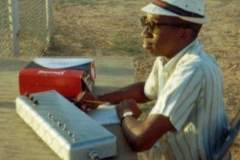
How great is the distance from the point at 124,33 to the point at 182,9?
516 cm

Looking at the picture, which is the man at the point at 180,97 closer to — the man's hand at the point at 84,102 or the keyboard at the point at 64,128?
the man's hand at the point at 84,102

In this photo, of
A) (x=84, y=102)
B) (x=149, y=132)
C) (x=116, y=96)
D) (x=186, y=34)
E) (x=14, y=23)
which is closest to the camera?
(x=149, y=132)

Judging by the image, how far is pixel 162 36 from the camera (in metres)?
1.96

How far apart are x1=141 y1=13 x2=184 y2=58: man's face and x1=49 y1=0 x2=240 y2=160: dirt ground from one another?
2.29 meters

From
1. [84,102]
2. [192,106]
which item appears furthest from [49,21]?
[192,106]

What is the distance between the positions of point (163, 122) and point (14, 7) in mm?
2638

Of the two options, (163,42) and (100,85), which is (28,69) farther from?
(163,42)

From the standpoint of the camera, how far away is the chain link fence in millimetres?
4539

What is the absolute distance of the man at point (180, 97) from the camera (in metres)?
1.80

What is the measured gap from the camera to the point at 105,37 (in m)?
6.83

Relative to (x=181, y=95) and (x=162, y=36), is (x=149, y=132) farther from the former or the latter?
(x=162, y=36)

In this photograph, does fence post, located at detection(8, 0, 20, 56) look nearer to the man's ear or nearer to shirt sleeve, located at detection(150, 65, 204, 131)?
the man's ear

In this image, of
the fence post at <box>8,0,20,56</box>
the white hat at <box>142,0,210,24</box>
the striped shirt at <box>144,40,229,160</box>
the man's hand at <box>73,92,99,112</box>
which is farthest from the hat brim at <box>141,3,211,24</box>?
the fence post at <box>8,0,20,56</box>

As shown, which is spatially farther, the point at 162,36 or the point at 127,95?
the point at 127,95
